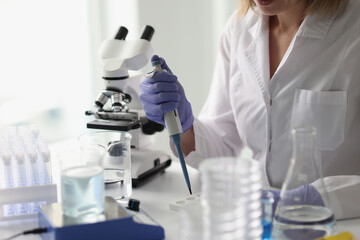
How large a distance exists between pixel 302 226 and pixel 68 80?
2.77 m

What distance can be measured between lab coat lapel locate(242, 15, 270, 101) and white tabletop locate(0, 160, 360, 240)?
0.41 metres

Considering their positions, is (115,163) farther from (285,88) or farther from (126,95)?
(285,88)

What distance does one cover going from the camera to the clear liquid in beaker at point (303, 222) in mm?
1103

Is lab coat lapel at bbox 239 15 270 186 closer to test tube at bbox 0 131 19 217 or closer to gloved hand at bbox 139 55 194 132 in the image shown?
gloved hand at bbox 139 55 194 132

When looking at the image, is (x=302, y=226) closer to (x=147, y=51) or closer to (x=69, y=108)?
(x=147, y=51)

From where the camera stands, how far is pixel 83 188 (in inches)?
46.7

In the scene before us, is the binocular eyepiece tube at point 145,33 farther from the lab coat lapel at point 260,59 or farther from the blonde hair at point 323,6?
the blonde hair at point 323,6

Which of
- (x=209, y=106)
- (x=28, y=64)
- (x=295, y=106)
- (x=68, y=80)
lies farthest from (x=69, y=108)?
(x=295, y=106)

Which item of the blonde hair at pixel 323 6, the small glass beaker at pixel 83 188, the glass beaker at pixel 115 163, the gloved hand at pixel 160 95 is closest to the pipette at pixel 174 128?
the gloved hand at pixel 160 95

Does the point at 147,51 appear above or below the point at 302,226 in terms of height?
above

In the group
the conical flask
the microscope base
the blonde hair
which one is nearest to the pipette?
the microscope base

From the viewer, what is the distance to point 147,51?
1.76 metres

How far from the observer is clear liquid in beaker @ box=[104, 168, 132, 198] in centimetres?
159

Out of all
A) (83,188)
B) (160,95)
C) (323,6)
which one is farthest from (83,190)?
(323,6)
